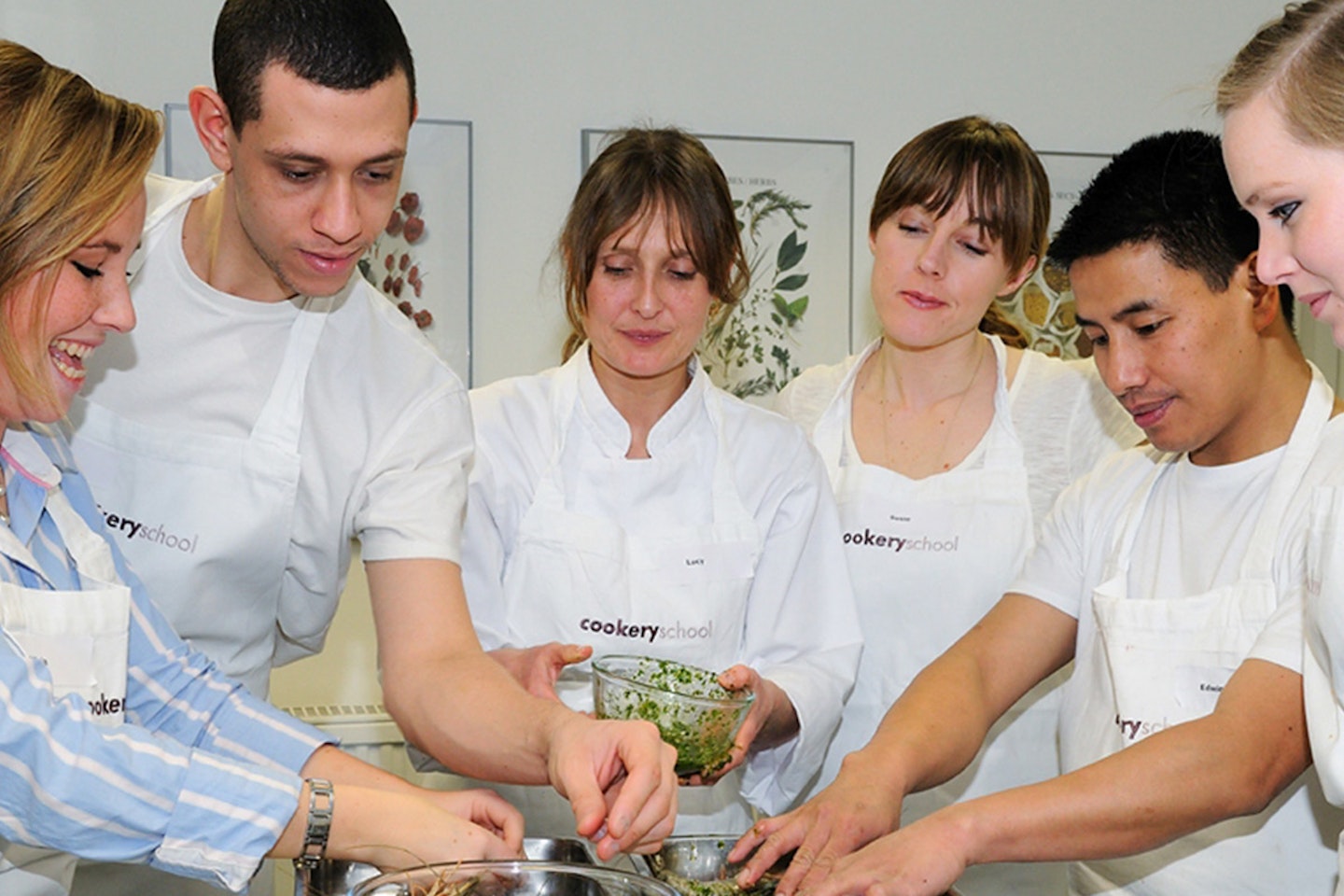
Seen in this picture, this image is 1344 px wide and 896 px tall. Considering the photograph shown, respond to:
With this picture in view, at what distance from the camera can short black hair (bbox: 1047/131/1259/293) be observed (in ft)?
6.03

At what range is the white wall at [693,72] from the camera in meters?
3.02

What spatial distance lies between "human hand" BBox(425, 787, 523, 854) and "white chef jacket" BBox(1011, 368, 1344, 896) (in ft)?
2.53

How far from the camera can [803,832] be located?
1580 mm

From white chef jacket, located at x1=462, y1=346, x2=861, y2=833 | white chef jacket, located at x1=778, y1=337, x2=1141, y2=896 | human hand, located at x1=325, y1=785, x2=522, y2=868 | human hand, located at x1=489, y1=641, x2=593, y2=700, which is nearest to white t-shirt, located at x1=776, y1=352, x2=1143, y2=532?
white chef jacket, located at x1=778, y1=337, x2=1141, y2=896

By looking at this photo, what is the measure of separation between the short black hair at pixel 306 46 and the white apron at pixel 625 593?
0.75 metres

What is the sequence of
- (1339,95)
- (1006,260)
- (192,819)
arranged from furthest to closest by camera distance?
1. (1006,260)
2. (192,819)
3. (1339,95)

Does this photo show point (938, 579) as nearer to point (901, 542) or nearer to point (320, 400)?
point (901, 542)

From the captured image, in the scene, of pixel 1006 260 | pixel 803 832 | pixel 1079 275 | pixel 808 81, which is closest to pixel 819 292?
pixel 808 81

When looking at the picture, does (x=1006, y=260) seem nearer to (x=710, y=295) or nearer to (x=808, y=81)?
(x=710, y=295)

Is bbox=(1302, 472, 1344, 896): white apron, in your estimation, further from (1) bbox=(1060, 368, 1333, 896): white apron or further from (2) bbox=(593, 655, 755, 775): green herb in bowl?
(2) bbox=(593, 655, 755, 775): green herb in bowl

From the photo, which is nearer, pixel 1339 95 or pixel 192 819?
pixel 1339 95

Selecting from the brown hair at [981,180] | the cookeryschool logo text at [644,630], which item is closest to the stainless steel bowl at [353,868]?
the cookeryschool logo text at [644,630]

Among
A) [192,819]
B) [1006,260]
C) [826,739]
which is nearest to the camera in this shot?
[192,819]

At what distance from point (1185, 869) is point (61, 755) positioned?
1.26 meters
